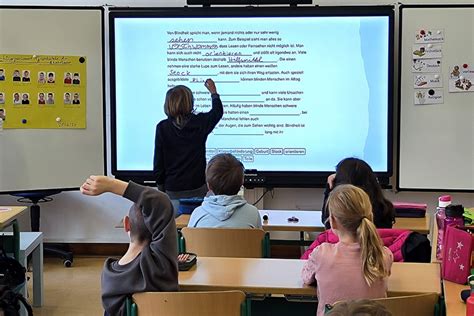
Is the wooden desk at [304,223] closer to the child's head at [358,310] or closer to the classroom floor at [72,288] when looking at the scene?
the classroom floor at [72,288]

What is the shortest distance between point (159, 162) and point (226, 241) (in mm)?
1517

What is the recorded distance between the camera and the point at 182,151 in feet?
15.2

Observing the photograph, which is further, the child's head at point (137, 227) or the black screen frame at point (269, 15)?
the black screen frame at point (269, 15)

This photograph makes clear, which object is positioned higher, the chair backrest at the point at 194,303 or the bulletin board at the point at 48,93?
the bulletin board at the point at 48,93

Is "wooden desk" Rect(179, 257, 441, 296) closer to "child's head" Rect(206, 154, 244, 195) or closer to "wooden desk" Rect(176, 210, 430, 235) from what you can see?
"child's head" Rect(206, 154, 244, 195)

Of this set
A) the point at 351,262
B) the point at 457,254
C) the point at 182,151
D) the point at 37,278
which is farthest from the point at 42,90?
the point at 457,254

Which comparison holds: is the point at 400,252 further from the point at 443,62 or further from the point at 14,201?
the point at 14,201

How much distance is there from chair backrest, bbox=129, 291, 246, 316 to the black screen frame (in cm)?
312

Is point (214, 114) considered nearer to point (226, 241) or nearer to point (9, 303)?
point (226, 241)

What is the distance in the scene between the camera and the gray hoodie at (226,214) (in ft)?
11.3

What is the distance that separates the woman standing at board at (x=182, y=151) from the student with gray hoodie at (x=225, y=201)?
111cm

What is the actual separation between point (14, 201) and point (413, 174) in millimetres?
3283

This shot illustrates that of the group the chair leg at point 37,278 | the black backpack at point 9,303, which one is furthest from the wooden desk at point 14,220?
the black backpack at point 9,303

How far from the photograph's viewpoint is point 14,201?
589 cm
